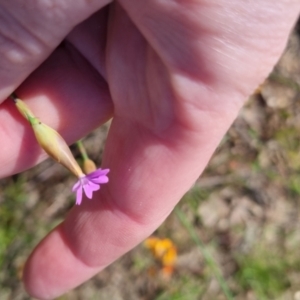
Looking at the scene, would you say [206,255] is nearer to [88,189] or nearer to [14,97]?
[88,189]

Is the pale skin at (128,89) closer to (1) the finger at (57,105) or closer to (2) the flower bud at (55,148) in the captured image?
(1) the finger at (57,105)

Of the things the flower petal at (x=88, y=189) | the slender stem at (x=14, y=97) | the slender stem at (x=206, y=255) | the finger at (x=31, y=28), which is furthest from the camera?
the slender stem at (x=206, y=255)

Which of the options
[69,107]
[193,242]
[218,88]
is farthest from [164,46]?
[193,242]

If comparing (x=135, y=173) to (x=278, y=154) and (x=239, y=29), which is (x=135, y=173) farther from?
(x=278, y=154)

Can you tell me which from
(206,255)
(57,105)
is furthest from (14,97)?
(206,255)

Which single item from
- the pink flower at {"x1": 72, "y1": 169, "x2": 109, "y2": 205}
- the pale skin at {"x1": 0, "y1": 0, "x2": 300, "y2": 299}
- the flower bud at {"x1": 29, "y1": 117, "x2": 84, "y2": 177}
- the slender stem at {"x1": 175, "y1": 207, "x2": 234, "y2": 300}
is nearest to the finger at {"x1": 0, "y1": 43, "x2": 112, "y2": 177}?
the pale skin at {"x1": 0, "y1": 0, "x2": 300, "y2": 299}

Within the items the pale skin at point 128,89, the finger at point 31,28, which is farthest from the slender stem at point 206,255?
the finger at point 31,28

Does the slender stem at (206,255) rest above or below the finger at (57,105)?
below
